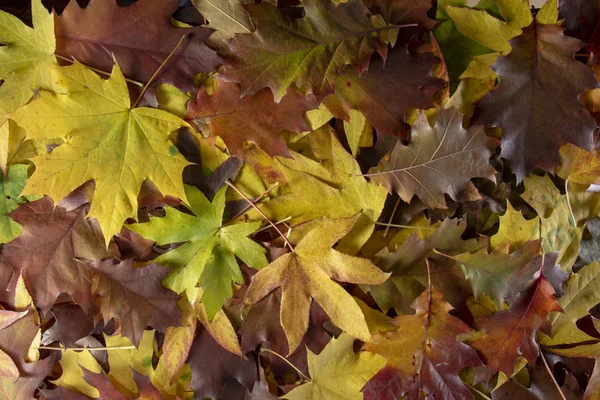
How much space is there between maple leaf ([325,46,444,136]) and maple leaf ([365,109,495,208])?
0.06 feet

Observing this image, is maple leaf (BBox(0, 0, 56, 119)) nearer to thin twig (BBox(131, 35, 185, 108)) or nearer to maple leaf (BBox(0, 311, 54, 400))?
thin twig (BBox(131, 35, 185, 108))

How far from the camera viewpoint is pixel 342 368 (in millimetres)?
547

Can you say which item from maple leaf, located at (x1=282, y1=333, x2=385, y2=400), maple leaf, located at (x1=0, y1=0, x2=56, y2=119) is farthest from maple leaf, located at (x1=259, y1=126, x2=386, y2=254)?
maple leaf, located at (x1=0, y1=0, x2=56, y2=119)

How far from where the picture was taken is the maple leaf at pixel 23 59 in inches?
19.8

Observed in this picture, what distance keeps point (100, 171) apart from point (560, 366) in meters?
0.51

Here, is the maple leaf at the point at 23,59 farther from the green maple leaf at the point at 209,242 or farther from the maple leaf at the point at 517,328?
the maple leaf at the point at 517,328

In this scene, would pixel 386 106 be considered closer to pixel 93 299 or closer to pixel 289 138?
pixel 289 138

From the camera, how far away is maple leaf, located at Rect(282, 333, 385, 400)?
1.78ft

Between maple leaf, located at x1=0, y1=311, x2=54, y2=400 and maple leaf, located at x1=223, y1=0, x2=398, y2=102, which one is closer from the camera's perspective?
maple leaf, located at x1=223, y1=0, x2=398, y2=102

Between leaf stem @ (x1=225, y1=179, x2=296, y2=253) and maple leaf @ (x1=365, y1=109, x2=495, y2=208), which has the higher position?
maple leaf @ (x1=365, y1=109, x2=495, y2=208)

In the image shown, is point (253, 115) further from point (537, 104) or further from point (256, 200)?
point (537, 104)

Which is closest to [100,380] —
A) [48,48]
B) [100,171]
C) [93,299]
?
[93,299]

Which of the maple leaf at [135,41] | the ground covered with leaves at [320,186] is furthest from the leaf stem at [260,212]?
the maple leaf at [135,41]

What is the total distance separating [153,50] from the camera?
0.51 meters
